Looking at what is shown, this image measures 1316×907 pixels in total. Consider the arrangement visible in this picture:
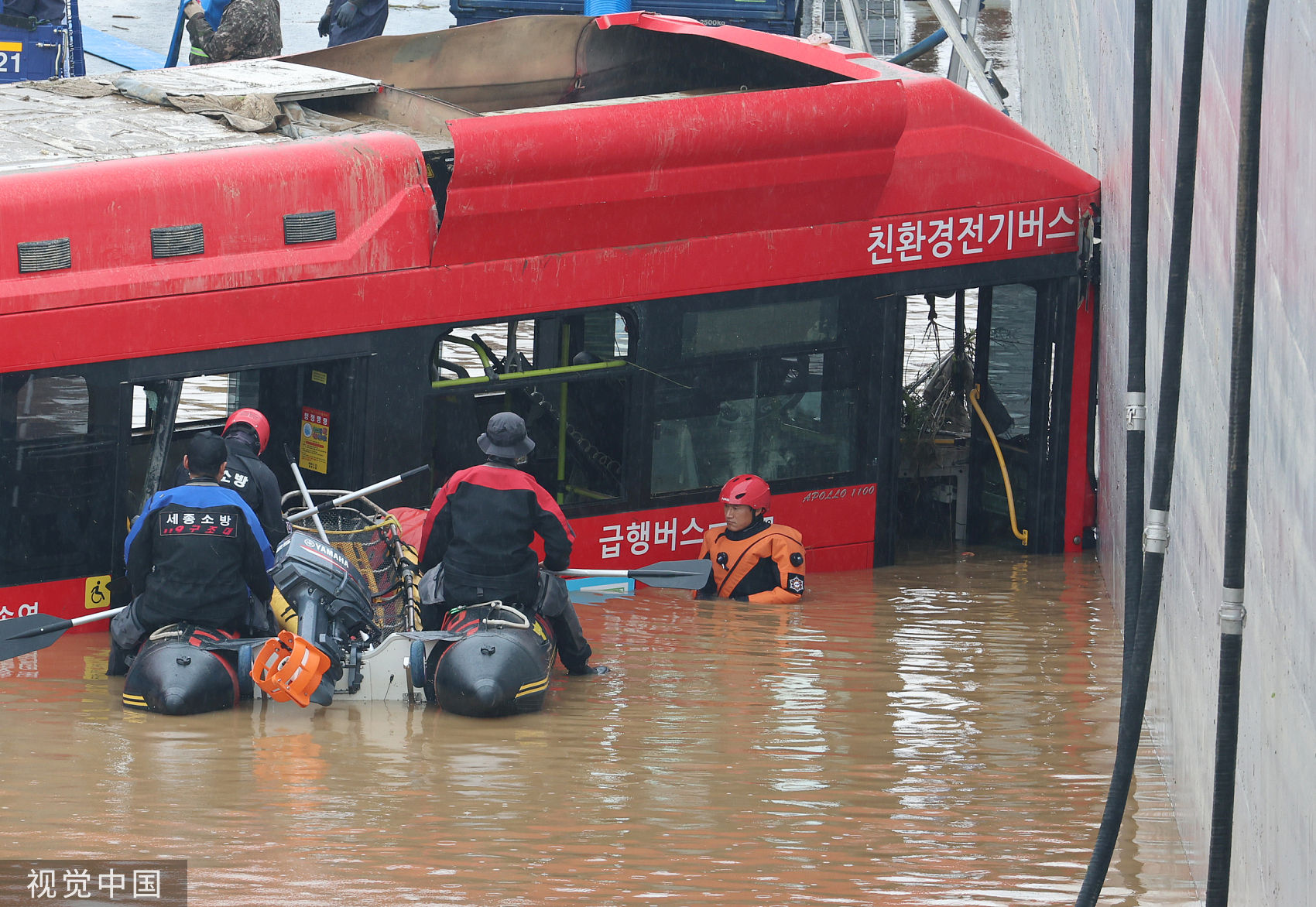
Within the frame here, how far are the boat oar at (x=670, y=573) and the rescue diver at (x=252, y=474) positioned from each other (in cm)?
134

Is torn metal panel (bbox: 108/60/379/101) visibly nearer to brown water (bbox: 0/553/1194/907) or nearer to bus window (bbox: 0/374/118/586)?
bus window (bbox: 0/374/118/586)

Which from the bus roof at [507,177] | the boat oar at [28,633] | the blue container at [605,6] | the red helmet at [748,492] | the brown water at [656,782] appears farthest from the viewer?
the blue container at [605,6]

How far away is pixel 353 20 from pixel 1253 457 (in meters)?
12.6

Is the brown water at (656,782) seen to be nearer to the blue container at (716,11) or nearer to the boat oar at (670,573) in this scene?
the boat oar at (670,573)

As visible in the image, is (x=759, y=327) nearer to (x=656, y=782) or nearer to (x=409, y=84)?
(x=409, y=84)

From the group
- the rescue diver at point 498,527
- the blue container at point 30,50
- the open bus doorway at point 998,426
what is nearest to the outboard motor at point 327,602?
the rescue diver at point 498,527

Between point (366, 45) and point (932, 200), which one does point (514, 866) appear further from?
point (366, 45)

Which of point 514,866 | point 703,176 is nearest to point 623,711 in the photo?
point 514,866

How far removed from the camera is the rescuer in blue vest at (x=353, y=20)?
1653 centimetres

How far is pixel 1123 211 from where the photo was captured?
31.9 feet

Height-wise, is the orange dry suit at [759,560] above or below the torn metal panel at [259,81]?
below

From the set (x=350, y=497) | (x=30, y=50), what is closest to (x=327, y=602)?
(x=350, y=497)

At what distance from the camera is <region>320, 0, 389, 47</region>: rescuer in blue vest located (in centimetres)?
1653

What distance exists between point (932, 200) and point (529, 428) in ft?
8.38
